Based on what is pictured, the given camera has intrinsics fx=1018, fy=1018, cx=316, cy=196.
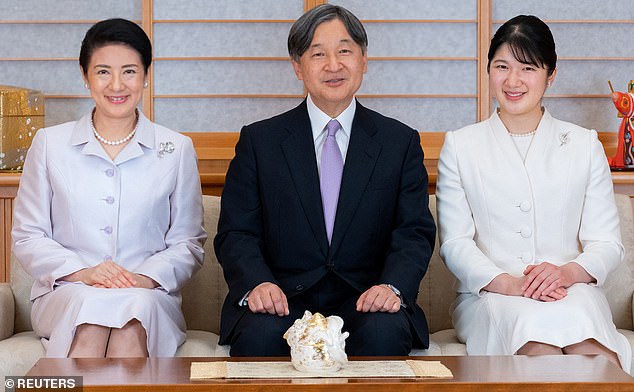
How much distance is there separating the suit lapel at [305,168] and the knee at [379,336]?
0.31m

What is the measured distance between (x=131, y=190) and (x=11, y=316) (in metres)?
0.51

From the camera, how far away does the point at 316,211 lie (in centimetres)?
275

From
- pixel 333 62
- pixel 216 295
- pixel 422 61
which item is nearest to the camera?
pixel 333 62

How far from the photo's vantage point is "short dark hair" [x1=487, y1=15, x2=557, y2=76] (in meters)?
2.79

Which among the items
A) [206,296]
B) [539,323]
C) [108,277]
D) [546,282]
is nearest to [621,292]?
[546,282]

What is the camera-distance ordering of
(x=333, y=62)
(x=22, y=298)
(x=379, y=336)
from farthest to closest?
1. (x=22, y=298)
2. (x=333, y=62)
3. (x=379, y=336)

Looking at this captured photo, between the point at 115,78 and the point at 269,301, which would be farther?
the point at 115,78

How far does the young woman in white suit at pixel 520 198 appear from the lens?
2.71 meters

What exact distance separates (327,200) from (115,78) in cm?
67

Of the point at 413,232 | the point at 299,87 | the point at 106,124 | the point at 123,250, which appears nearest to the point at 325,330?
the point at 413,232

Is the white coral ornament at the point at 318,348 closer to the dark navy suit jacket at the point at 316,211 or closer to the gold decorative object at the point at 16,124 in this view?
the dark navy suit jacket at the point at 316,211

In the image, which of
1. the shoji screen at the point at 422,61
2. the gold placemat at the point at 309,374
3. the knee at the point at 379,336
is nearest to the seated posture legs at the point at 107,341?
the gold placemat at the point at 309,374

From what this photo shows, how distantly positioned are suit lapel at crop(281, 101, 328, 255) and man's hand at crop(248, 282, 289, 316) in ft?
0.78

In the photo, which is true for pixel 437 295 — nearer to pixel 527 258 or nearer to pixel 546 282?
pixel 527 258
